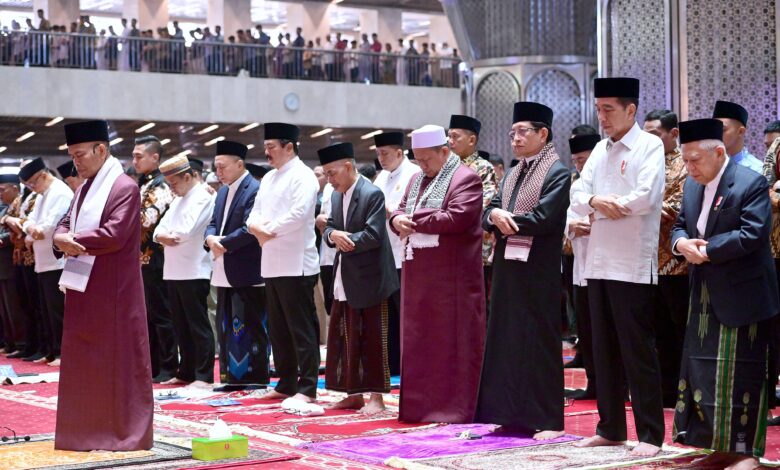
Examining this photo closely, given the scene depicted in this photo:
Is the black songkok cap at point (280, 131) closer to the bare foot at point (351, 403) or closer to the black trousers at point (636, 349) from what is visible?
the bare foot at point (351, 403)

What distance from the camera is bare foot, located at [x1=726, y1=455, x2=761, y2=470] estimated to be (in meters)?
5.12

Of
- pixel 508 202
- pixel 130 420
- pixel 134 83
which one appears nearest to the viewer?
pixel 130 420

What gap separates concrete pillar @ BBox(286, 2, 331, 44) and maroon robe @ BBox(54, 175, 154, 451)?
24689mm

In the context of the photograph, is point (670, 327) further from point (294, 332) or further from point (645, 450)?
point (294, 332)

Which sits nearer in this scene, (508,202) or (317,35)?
(508,202)

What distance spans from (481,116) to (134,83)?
1037 cm

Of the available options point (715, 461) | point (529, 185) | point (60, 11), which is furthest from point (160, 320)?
point (60, 11)

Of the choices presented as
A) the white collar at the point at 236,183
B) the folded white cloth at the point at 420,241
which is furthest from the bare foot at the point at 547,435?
the white collar at the point at 236,183

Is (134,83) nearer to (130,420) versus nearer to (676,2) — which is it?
(676,2)

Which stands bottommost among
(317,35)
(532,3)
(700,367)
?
(700,367)

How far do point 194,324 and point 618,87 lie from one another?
173 inches

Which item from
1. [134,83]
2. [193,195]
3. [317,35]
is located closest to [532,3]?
[193,195]

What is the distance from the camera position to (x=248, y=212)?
338 inches

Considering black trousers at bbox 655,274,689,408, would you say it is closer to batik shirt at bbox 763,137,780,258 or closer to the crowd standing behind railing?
batik shirt at bbox 763,137,780,258
